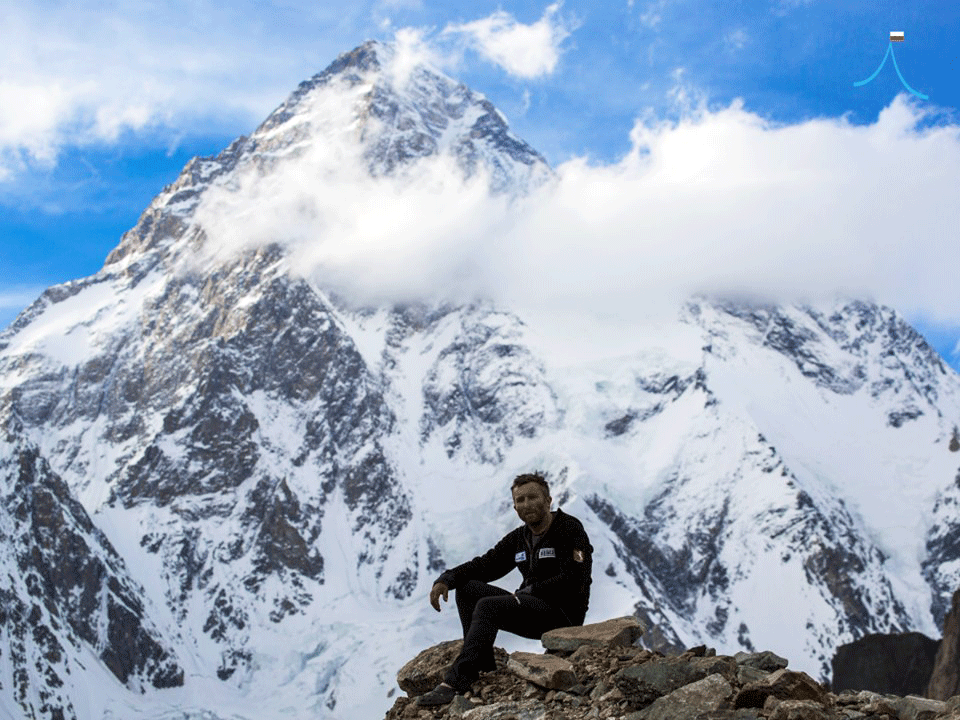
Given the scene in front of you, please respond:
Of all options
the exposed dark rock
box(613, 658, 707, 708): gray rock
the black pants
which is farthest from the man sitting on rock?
the exposed dark rock

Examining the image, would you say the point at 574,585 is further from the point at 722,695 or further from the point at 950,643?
the point at 950,643

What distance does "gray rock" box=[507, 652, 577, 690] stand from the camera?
13625mm

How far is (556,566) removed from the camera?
48.8 feet

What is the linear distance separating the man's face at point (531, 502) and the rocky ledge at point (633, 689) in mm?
1416

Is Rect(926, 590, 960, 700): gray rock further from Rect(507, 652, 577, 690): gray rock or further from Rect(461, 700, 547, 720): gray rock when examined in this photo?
Rect(461, 700, 547, 720): gray rock

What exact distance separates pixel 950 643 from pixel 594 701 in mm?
96149

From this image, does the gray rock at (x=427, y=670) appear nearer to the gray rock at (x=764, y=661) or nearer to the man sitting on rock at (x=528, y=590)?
the man sitting on rock at (x=528, y=590)

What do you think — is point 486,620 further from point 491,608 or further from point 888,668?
point 888,668

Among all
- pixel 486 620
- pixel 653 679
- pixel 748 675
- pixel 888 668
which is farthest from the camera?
pixel 888 668

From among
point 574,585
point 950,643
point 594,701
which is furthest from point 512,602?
point 950,643

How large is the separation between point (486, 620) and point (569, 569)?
1.22 meters

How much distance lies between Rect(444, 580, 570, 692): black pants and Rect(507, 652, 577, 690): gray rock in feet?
1.27

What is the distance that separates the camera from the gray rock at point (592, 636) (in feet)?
47.4

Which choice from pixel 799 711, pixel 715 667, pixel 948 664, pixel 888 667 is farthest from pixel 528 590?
pixel 948 664
